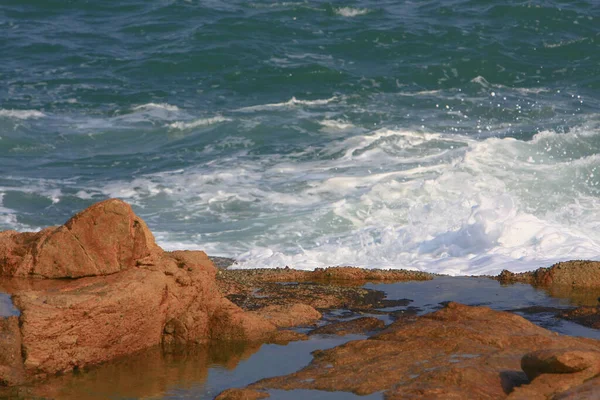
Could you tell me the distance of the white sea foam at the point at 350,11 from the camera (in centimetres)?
2562

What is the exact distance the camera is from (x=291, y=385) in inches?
239

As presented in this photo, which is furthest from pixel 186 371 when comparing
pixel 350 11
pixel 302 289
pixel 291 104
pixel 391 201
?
pixel 350 11

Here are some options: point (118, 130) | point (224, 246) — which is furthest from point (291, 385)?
point (118, 130)

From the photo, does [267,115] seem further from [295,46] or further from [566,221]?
[566,221]

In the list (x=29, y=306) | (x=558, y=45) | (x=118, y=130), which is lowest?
(x=29, y=306)

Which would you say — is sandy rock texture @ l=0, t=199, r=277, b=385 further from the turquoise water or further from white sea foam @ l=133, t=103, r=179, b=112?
white sea foam @ l=133, t=103, r=179, b=112

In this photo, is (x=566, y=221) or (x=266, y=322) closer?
(x=266, y=322)

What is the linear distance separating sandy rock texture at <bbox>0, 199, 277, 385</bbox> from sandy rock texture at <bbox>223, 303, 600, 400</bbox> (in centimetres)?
107

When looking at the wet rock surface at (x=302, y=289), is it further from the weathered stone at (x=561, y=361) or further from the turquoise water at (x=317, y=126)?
the weathered stone at (x=561, y=361)

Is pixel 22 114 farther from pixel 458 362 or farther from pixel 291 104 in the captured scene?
pixel 458 362

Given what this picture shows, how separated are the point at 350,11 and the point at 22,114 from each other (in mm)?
9840

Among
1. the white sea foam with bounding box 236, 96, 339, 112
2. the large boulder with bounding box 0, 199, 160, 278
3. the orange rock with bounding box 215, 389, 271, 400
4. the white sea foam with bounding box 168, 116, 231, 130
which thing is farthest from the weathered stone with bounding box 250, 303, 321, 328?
the white sea foam with bounding box 236, 96, 339, 112

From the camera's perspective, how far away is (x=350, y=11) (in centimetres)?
2581

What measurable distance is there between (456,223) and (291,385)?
23.3 ft
